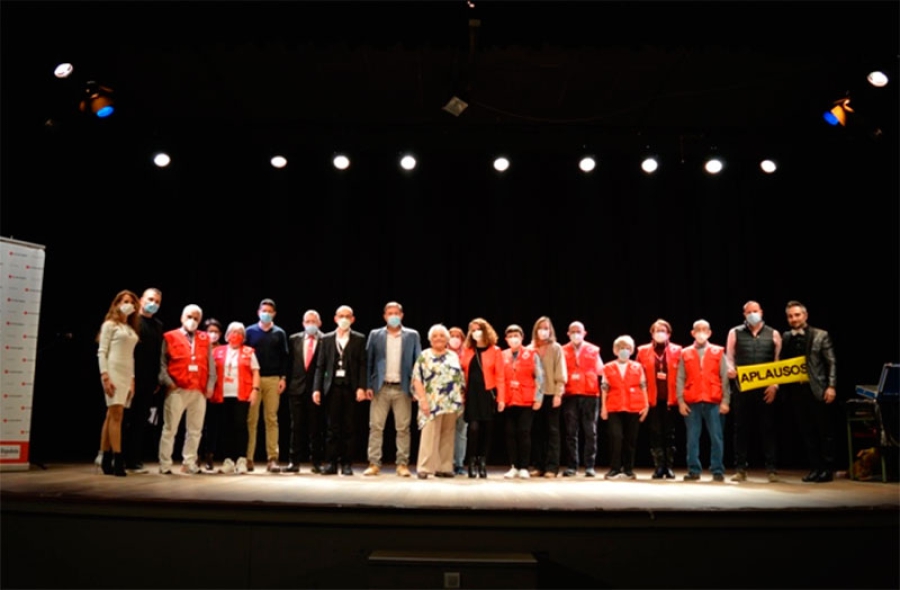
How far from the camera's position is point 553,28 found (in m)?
6.09

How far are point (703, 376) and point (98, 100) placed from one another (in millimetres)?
7298

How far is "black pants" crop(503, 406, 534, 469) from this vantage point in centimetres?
749

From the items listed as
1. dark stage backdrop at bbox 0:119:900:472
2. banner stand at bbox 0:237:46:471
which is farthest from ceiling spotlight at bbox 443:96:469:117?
banner stand at bbox 0:237:46:471

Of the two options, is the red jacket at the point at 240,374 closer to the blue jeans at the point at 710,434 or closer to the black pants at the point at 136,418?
the black pants at the point at 136,418

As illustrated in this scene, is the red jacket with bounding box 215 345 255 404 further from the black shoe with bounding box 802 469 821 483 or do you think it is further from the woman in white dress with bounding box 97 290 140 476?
the black shoe with bounding box 802 469 821 483

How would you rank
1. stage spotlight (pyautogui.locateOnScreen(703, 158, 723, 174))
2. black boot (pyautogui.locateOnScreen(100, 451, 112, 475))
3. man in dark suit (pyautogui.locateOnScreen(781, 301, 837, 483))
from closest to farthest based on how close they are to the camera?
1. black boot (pyautogui.locateOnScreen(100, 451, 112, 475))
2. man in dark suit (pyautogui.locateOnScreen(781, 301, 837, 483))
3. stage spotlight (pyautogui.locateOnScreen(703, 158, 723, 174))

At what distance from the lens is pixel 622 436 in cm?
784

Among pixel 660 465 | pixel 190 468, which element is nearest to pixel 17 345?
pixel 190 468

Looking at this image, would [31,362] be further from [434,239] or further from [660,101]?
[660,101]

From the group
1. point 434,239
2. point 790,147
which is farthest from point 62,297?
point 790,147

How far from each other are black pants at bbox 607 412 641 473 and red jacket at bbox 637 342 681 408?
0.34 m

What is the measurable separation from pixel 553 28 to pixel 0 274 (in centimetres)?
595

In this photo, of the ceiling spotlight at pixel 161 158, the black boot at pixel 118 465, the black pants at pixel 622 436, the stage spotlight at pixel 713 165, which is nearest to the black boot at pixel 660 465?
the black pants at pixel 622 436

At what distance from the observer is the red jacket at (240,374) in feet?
24.8
